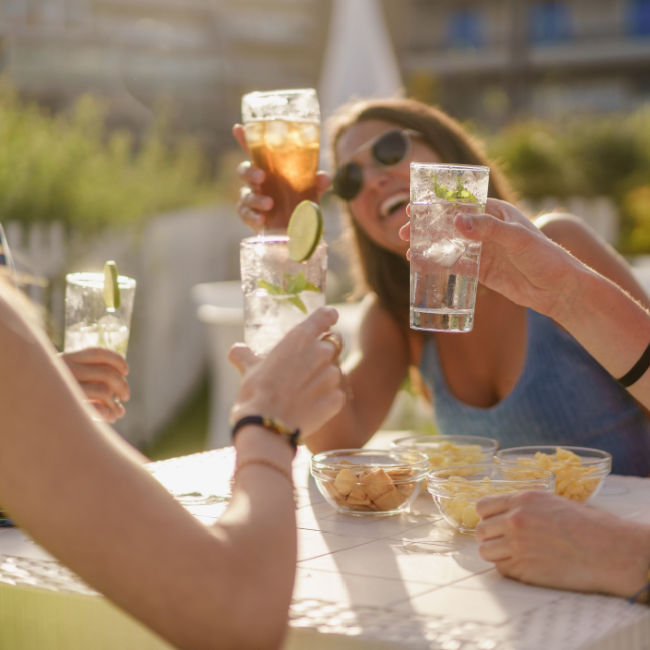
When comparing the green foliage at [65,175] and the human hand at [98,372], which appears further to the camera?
the green foliage at [65,175]

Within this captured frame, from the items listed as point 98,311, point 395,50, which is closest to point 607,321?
point 98,311

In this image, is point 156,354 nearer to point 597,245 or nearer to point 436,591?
point 597,245

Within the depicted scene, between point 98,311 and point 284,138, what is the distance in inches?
26.6

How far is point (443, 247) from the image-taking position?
2.05 meters

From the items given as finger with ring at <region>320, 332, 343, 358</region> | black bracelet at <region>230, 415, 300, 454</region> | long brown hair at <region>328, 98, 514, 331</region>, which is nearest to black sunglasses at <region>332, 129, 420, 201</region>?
long brown hair at <region>328, 98, 514, 331</region>

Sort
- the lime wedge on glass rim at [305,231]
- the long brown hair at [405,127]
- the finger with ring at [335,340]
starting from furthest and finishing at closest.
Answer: the long brown hair at [405,127] → the lime wedge on glass rim at [305,231] → the finger with ring at [335,340]

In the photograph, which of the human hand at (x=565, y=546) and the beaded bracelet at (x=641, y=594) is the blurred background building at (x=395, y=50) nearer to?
the human hand at (x=565, y=546)

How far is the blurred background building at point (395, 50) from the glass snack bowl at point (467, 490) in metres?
30.4

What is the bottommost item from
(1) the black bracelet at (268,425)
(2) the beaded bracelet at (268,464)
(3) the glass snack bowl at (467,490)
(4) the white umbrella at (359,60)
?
(3) the glass snack bowl at (467,490)

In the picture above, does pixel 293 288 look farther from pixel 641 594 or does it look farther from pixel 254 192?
pixel 641 594

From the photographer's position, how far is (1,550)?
1992 mm

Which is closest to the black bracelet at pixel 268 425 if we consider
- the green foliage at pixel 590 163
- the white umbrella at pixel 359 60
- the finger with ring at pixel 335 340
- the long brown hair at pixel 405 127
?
the finger with ring at pixel 335 340

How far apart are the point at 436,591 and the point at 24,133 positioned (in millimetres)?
5639

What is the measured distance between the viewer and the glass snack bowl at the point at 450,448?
2.37 metres
